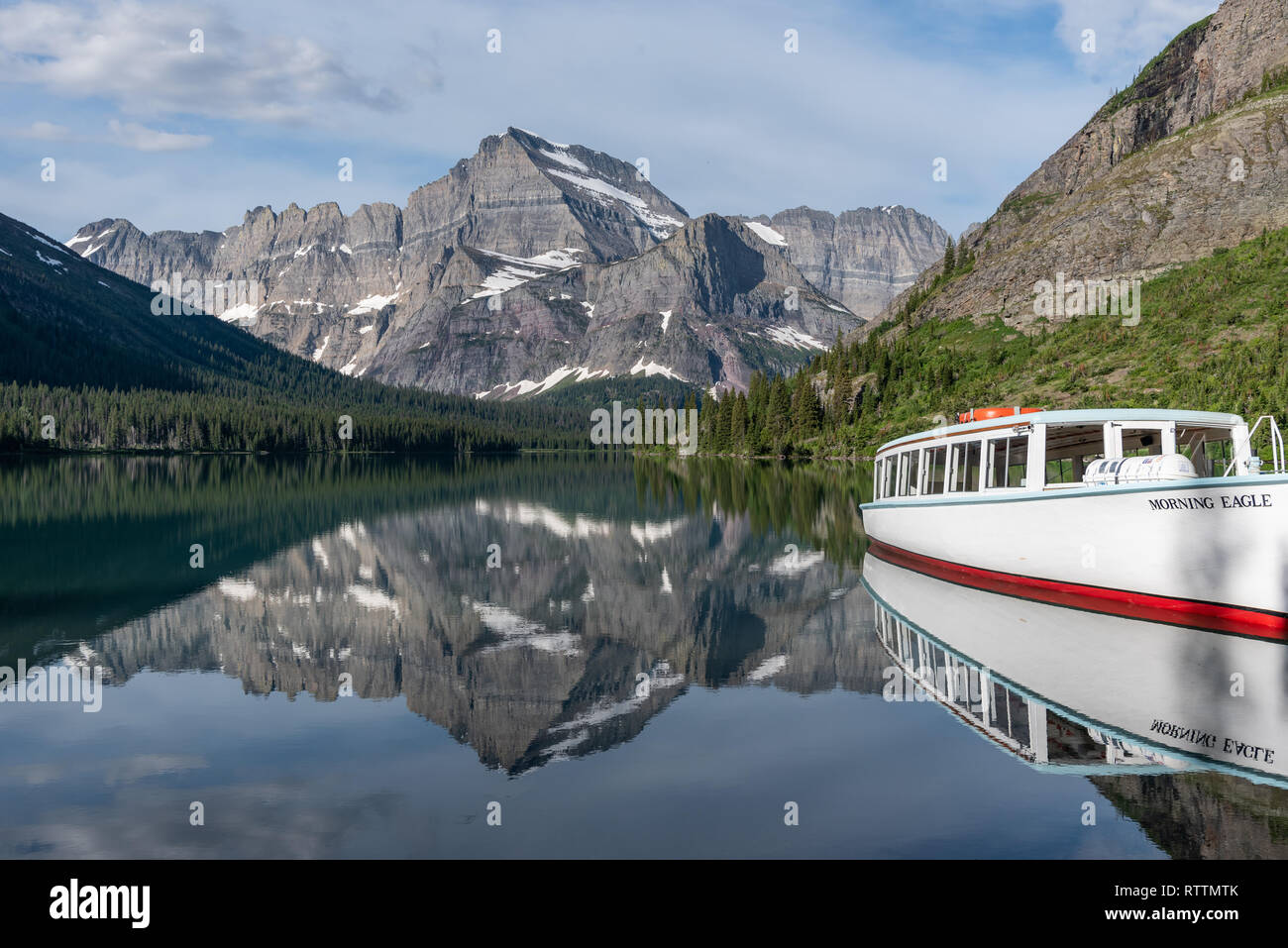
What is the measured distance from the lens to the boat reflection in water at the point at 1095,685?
14.9 metres

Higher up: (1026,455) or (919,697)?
(1026,455)

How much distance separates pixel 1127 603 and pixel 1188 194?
533ft

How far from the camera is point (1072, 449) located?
33.6 metres

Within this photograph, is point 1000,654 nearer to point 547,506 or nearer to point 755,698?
point 755,698

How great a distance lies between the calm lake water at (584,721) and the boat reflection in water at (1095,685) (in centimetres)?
11

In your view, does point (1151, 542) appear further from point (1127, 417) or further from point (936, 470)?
point (936, 470)

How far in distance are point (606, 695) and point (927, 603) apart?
49.8ft

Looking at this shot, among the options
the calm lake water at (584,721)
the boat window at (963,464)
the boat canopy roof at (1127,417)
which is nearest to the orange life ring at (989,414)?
the boat window at (963,464)

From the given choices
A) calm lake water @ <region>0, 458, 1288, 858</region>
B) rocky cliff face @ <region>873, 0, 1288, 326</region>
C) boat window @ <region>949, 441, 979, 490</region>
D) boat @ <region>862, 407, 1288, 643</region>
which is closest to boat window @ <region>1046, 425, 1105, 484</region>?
boat @ <region>862, 407, 1288, 643</region>

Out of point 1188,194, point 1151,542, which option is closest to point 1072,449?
point 1151,542
